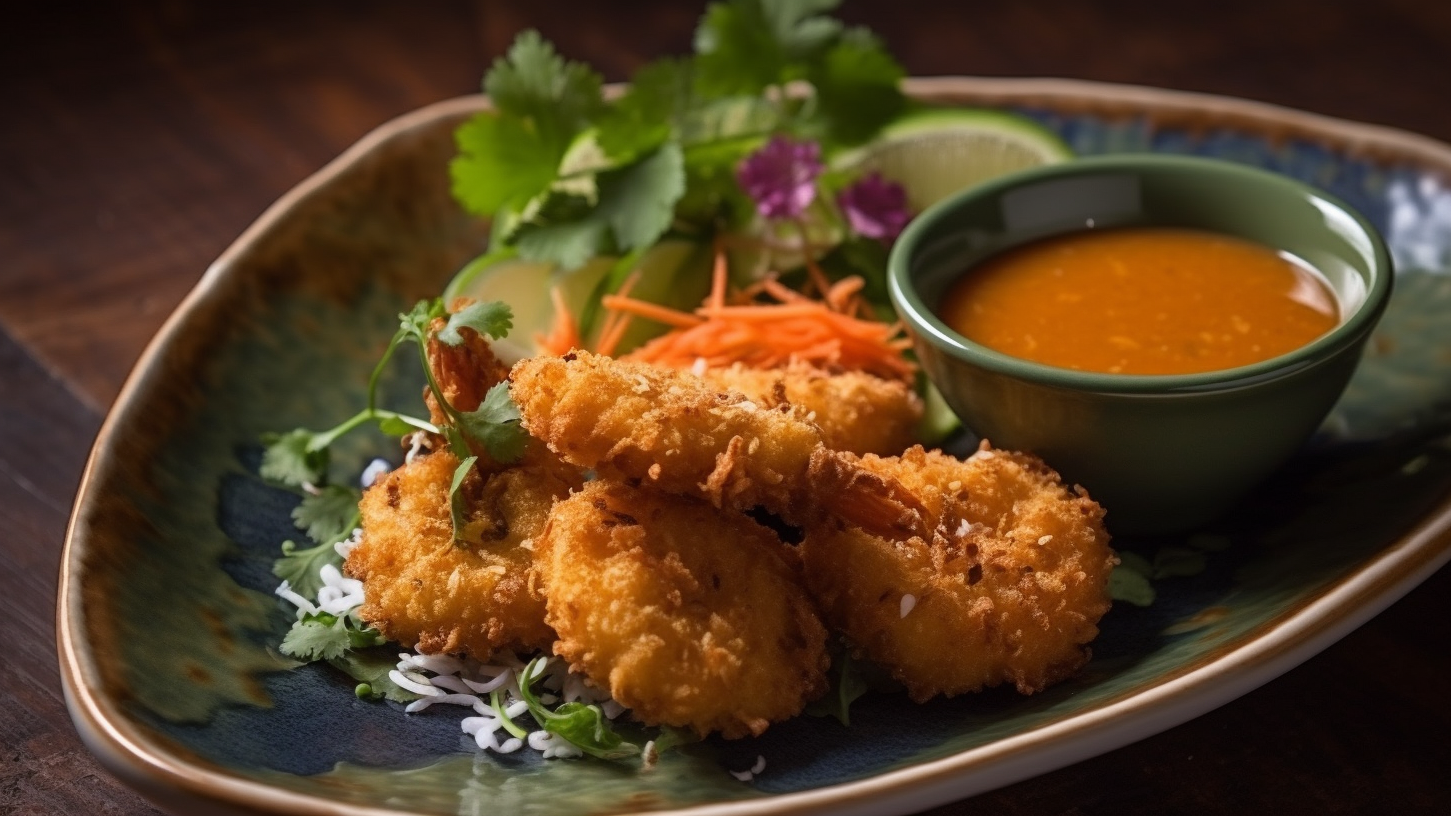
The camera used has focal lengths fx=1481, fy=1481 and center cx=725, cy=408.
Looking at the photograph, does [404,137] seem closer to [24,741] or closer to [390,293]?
[390,293]

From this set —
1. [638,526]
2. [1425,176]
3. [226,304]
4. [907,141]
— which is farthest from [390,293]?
[1425,176]

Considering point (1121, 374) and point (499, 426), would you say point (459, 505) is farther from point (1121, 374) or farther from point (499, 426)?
point (1121, 374)

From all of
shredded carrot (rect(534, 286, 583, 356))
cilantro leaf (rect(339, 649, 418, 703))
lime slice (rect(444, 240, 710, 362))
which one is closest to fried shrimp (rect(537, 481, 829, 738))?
cilantro leaf (rect(339, 649, 418, 703))

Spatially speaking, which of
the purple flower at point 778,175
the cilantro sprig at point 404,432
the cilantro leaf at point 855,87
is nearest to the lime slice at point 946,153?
the cilantro leaf at point 855,87

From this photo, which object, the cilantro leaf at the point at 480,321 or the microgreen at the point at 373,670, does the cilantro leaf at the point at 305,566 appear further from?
the cilantro leaf at the point at 480,321

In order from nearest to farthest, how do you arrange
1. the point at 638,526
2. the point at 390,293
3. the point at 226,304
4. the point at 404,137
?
the point at 638,526 < the point at 226,304 < the point at 390,293 < the point at 404,137
